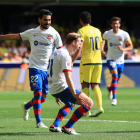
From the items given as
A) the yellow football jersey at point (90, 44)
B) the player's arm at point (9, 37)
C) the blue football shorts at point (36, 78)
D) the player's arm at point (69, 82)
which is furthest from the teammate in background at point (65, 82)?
the yellow football jersey at point (90, 44)

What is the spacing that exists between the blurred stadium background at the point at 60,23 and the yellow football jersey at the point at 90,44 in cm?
919

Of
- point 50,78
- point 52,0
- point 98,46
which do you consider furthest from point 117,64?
point 52,0

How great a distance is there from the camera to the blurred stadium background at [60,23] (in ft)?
56.1

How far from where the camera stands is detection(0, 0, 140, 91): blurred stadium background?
1711 cm

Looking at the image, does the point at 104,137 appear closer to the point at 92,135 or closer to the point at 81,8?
the point at 92,135

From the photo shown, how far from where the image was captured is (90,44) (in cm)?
794

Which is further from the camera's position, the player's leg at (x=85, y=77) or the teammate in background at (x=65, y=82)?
the player's leg at (x=85, y=77)

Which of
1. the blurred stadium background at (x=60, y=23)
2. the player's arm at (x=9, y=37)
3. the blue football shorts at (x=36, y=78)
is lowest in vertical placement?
the blurred stadium background at (x=60, y=23)

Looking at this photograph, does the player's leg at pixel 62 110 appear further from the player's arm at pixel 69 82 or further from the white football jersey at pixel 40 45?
the white football jersey at pixel 40 45

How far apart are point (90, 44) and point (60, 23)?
2075cm

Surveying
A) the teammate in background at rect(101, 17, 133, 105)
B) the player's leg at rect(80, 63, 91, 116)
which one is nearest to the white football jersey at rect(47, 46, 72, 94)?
the player's leg at rect(80, 63, 91, 116)

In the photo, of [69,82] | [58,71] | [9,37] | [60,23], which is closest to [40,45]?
[9,37]

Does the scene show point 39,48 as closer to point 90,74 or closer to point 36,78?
point 36,78

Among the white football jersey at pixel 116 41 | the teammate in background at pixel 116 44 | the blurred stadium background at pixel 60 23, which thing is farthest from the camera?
the blurred stadium background at pixel 60 23
